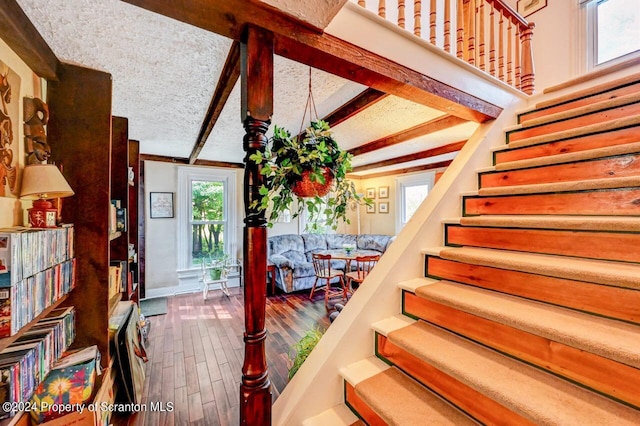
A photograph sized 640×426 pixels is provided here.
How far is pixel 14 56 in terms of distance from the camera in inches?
42.3

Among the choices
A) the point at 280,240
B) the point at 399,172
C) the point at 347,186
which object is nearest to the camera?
the point at 347,186

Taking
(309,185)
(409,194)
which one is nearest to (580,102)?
(309,185)

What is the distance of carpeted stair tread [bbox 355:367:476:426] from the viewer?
98cm

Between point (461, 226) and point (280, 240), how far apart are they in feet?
12.7

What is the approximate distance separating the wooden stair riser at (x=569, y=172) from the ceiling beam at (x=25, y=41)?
255 centimetres

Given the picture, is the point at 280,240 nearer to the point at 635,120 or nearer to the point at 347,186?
the point at 347,186

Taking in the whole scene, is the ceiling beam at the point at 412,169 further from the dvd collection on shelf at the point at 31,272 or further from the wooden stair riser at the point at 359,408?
the dvd collection on shelf at the point at 31,272

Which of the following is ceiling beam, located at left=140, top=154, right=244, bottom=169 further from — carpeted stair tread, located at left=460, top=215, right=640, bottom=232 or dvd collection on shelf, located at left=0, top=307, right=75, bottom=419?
carpeted stair tread, located at left=460, top=215, right=640, bottom=232

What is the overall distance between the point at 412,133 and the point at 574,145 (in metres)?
1.73

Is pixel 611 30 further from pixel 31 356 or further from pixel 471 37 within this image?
pixel 31 356

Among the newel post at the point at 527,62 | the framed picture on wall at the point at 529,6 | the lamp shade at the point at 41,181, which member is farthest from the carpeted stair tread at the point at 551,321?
the framed picture on wall at the point at 529,6

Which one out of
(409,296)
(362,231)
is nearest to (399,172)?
(362,231)

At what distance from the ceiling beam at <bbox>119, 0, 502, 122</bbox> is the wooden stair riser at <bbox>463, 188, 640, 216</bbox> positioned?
0.72m

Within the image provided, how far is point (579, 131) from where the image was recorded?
1566 mm
